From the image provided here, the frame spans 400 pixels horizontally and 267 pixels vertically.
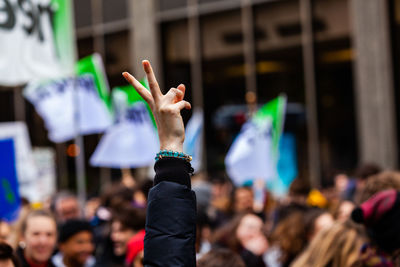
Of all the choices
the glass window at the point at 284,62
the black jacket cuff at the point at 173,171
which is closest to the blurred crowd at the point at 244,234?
the black jacket cuff at the point at 173,171

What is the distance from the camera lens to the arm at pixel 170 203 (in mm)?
2080

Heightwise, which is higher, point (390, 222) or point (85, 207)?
point (390, 222)

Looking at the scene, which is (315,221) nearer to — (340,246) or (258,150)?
(340,246)

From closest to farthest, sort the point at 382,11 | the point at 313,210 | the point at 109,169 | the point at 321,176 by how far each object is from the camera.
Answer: the point at 313,210 → the point at 382,11 → the point at 321,176 → the point at 109,169

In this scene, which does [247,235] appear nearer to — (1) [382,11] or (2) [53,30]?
(2) [53,30]

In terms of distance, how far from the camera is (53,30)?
690 cm

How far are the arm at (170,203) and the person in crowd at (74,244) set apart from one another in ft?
10.0

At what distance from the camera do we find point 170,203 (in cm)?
210

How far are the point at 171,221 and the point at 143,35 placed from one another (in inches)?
623

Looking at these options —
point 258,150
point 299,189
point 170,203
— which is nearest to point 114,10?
point 258,150

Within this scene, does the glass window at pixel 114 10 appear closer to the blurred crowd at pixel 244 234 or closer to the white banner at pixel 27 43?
the blurred crowd at pixel 244 234

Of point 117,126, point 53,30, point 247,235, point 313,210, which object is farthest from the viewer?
point 117,126

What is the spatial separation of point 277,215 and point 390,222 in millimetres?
4169

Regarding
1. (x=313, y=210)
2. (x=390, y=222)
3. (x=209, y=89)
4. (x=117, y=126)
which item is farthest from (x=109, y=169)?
(x=390, y=222)
